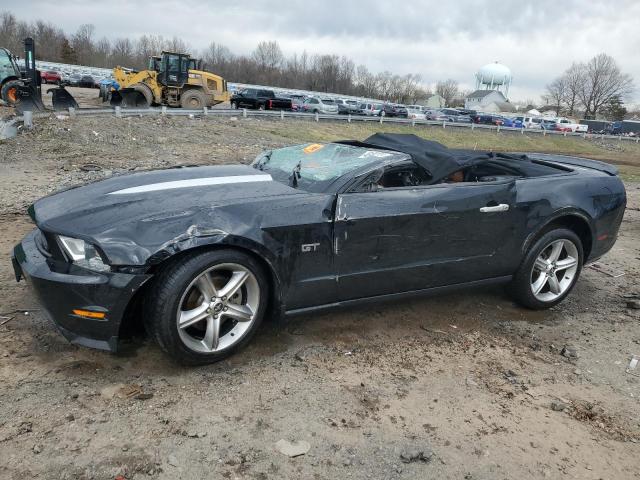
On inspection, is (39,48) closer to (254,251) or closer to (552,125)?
(552,125)

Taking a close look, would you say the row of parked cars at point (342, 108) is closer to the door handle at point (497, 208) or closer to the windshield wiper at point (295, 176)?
the windshield wiper at point (295, 176)

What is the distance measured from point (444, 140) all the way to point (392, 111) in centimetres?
899

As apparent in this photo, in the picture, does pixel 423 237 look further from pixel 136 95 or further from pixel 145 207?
pixel 136 95

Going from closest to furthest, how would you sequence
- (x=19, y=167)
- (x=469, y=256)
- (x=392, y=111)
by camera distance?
(x=469, y=256) < (x=19, y=167) < (x=392, y=111)

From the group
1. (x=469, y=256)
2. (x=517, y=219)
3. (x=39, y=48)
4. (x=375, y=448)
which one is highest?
(x=39, y=48)

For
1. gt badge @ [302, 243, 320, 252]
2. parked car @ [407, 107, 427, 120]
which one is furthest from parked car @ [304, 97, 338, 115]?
gt badge @ [302, 243, 320, 252]

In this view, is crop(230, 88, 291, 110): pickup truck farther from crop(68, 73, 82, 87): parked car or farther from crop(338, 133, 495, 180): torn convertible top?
crop(338, 133, 495, 180): torn convertible top

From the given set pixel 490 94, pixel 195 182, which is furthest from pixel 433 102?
pixel 195 182

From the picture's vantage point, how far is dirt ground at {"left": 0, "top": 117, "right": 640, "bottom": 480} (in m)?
2.36

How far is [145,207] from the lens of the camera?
3000 millimetres

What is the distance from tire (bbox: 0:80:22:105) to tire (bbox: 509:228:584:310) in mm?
18626

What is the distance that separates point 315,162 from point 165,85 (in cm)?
2087

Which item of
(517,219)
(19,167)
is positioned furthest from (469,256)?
(19,167)

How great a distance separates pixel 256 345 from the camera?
11.2ft
